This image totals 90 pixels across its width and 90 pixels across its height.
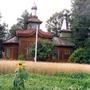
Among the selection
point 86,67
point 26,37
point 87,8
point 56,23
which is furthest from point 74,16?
point 86,67

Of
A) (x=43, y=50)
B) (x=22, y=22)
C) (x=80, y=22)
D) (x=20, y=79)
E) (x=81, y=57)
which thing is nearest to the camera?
(x=20, y=79)

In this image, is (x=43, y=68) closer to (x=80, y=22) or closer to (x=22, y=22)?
(x=80, y=22)

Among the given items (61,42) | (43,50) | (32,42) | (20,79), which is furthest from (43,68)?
(61,42)

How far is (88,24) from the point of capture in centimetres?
5766

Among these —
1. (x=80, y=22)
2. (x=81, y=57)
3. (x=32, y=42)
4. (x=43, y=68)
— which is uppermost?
(x=80, y=22)

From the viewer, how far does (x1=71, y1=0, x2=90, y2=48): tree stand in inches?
2271

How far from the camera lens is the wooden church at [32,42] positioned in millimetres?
58344

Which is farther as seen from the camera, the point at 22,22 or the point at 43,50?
the point at 22,22

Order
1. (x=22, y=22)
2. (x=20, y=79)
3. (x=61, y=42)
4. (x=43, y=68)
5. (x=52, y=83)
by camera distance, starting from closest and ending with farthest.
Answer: (x=20, y=79) < (x=52, y=83) < (x=43, y=68) < (x=61, y=42) < (x=22, y=22)

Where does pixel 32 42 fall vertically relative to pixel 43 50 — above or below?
above

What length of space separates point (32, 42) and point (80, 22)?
6931mm

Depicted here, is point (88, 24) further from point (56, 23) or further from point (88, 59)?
point (56, 23)

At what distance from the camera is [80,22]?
57.9m

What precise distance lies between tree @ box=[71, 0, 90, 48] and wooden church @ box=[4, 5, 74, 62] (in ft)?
6.85
